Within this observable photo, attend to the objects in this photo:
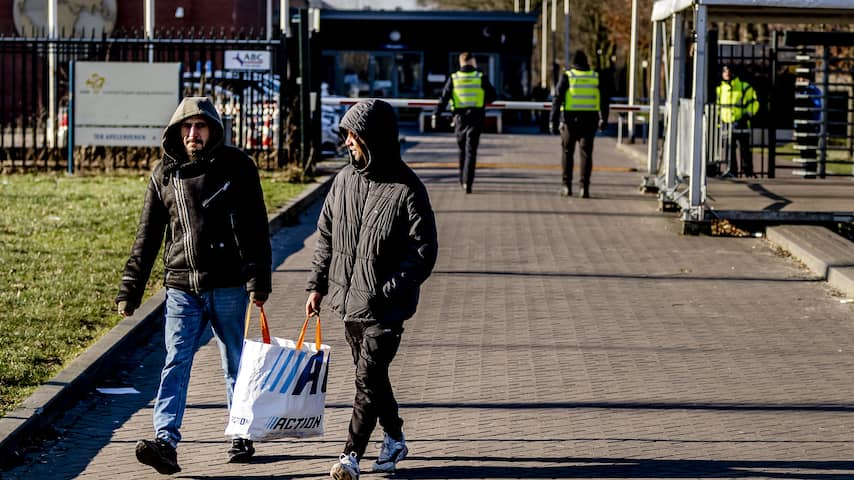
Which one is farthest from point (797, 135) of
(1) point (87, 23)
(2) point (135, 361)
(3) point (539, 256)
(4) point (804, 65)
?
(1) point (87, 23)

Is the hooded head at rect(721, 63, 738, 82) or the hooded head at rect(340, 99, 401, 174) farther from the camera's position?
the hooded head at rect(721, 63, 738, 82)

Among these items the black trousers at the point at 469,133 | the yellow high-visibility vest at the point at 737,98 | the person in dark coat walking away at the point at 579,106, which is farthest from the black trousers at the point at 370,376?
the yellow high-visibility vest at the point at 737,98

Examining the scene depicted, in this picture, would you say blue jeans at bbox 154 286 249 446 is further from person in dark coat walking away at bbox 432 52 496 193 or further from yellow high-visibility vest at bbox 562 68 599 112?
person in dark coat walking away at bbox 432 52 496 193

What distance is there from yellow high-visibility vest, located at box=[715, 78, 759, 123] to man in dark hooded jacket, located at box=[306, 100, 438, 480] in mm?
14657

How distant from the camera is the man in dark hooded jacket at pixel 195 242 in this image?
5.93m

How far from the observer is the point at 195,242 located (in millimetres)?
5934

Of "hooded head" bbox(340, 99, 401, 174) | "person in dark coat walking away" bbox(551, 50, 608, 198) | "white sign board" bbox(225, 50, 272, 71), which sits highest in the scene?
"white sign board" bbox(225, 50, 272, 71)

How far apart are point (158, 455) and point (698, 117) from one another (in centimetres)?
963

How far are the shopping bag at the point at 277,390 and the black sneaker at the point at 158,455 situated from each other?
267 millimetres

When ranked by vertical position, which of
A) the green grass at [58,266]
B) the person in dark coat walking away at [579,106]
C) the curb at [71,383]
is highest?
the person in dark coat walking away at [579,106]

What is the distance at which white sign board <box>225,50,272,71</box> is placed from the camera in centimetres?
2073

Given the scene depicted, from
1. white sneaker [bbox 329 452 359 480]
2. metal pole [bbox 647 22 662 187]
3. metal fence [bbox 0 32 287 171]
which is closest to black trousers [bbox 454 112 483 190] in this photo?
metal pole [bbox 647 22 662 187]

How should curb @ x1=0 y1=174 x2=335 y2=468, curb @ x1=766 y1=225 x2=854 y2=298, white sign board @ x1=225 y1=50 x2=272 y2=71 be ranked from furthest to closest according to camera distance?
white sign board @ x1=225 y1=50 x2=272 y2=71 → curb @ x1=766 y1=225 x2=854 y2=298 → curb @ x1=0 y1=174 x2=335 y2=468

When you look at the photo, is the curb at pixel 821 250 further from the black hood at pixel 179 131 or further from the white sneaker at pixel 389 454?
the black hood at pixel 179 131
